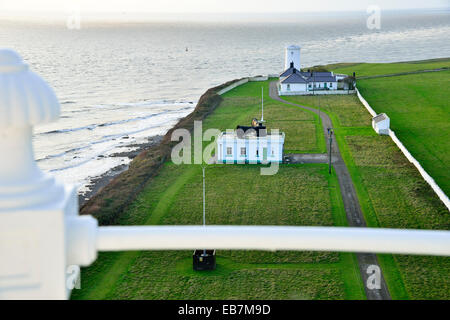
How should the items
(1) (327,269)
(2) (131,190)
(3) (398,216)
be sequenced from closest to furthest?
1. (1) (327,269)
2. (3) (398,216)
3. (2) (131,190)

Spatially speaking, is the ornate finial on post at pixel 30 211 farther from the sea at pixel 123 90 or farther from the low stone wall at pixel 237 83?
the low stone wall at pixel 237 83

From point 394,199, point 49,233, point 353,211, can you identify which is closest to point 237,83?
point 394,199

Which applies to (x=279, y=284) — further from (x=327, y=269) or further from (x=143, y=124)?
(x=143, y=124)

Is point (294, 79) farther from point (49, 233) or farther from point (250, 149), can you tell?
point (49, 233)

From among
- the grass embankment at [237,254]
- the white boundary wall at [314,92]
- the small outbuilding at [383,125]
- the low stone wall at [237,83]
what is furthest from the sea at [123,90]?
the small outbuilding at [383,125]

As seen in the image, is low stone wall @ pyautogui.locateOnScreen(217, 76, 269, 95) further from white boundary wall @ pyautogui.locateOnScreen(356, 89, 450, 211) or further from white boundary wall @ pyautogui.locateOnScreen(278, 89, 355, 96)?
white boundary wall @ pyautogui.locateOnScreen(356, 89, 450, 211)

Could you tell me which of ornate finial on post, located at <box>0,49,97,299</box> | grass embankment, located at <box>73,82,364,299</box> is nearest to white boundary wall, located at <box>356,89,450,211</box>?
grass embankment, located at <box>73,82,364,299</box>

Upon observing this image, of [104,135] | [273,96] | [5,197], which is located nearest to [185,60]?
[273,96]
